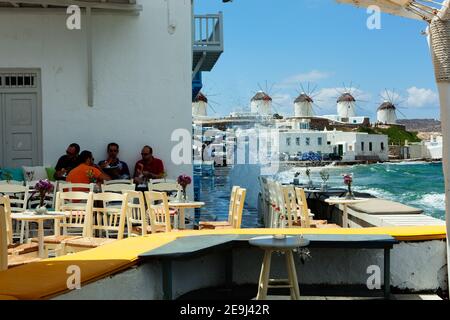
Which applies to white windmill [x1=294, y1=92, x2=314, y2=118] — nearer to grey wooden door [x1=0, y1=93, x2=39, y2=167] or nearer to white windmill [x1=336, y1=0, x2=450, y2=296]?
grey wooden door [x1=0, y1=93, x2=39, y2=167]

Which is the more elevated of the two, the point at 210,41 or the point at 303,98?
the point at 303,98

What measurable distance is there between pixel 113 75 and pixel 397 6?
8.55 metres

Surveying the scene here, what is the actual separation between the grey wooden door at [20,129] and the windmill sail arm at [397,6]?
901 centimetres

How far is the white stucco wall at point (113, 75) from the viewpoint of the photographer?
1204cm

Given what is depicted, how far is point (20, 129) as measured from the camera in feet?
40.0

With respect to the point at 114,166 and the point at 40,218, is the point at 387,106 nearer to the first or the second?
the point at 114,166

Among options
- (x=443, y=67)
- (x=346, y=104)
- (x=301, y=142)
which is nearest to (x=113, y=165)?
(x=443, y=67)

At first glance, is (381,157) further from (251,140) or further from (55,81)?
(55,81)

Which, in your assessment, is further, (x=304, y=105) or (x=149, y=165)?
(x=304, y=105)

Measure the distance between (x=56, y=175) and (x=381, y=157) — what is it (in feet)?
357

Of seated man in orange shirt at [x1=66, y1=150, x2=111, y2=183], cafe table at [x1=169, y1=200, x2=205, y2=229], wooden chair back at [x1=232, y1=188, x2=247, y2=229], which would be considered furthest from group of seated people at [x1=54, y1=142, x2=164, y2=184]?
wooden chair back at [x1=232, y1=188, x2=247, y2=229]

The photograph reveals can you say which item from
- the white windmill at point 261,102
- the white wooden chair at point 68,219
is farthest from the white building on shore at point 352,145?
the white wooden chair at point 68,219

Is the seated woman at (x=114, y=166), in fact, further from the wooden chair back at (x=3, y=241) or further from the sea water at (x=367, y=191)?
the wooden chair back at (x=3, y=241)
